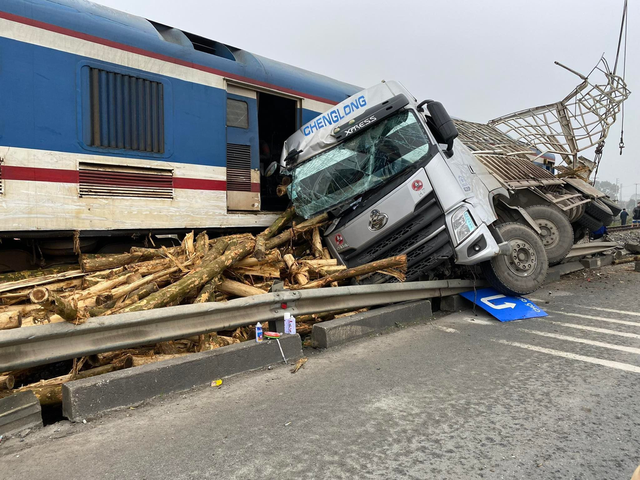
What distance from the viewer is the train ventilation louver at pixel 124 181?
4859 millimetres

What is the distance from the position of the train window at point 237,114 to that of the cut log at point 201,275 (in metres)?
2.18

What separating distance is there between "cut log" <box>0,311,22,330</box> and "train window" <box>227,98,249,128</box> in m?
3.74

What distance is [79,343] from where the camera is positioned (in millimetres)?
3049

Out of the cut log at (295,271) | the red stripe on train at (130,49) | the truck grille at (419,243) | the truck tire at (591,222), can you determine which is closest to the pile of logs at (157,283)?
the cut log at (295,271)

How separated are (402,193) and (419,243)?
67 centimetres

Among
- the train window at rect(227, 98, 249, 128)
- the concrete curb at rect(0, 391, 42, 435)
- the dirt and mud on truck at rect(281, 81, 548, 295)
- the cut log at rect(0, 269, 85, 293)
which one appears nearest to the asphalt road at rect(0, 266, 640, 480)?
the concrete curb at rect(0, 391, 42, 435)

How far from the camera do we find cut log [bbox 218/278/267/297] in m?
4.61

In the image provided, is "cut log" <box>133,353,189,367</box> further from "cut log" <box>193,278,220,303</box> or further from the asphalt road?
"cut log" <box>193,278,220,303</box>

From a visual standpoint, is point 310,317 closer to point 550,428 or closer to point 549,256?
point 550,428

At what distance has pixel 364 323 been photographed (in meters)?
4.75

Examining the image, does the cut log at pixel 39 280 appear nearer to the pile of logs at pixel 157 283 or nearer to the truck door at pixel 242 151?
the pile of logs at pixel 157 283

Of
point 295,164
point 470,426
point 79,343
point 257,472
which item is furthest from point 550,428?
point 295,164

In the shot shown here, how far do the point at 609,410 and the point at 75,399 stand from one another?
352 cm

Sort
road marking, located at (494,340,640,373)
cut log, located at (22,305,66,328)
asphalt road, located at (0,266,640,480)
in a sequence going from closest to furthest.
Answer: asphalt road, located at (0,266,640,480)
cut log, located at (22,305,66,328)
road marking, located at (494,340,640,373)
